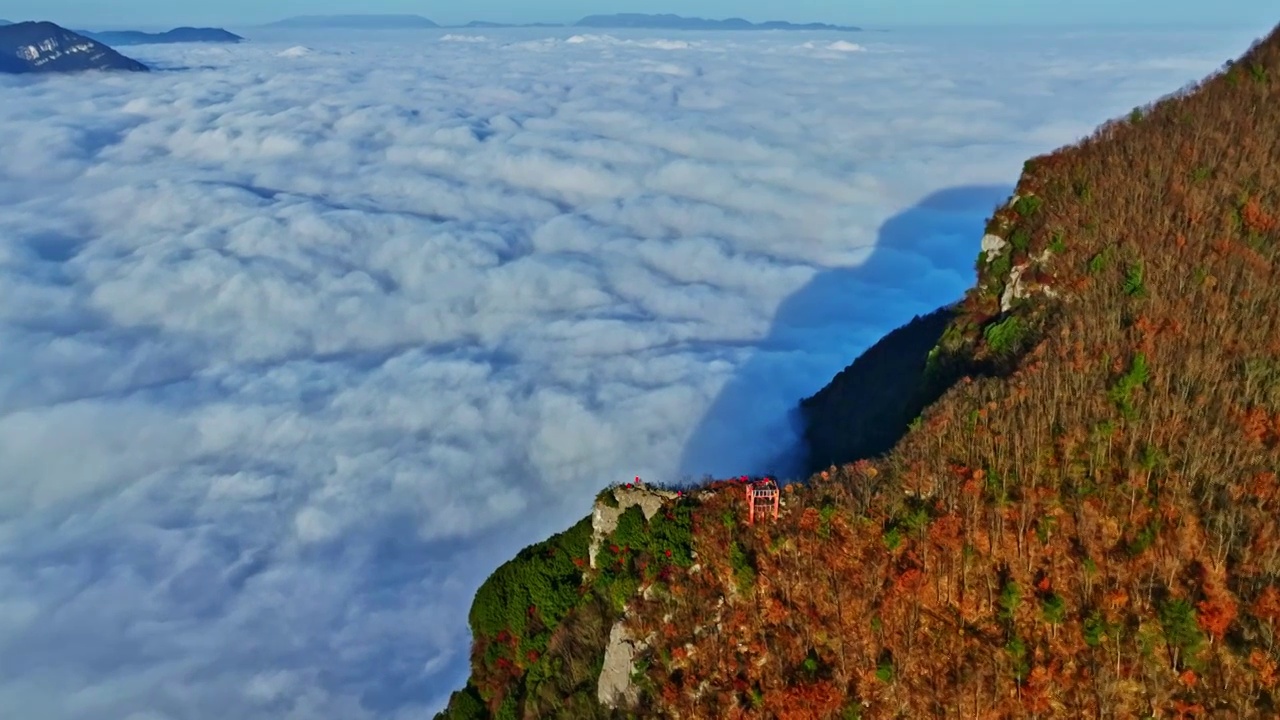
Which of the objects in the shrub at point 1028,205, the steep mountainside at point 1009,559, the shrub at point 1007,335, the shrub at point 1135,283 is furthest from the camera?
the shrub at point 1028,205

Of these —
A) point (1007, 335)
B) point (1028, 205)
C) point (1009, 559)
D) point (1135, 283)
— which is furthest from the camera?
point (1028, 205)

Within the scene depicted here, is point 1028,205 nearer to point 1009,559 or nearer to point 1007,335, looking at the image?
point 1007,335

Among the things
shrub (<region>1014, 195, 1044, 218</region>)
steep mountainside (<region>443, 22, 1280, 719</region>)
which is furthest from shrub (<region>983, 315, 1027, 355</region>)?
shrub (<region>1014, 195, 1044, 218</region>)

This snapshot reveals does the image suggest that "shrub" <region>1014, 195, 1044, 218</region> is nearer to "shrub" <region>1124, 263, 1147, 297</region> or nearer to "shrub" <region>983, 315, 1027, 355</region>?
"shrub" <region>1124, 263, 1147, 297</region>

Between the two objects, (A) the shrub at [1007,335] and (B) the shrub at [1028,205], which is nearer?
(A) the shrub at [1007,335]

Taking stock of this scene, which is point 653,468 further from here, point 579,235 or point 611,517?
point 579,235

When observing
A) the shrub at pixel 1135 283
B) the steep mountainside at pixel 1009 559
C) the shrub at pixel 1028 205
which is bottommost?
the steep mountainside at pixel 1009 559

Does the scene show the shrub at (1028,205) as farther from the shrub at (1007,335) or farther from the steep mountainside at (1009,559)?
the shrub at (1007,335)

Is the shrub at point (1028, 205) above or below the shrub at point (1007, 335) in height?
above

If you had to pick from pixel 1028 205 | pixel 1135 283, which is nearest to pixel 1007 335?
pixel 1135 283

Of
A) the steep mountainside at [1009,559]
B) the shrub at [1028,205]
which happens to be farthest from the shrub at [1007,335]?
the shrub at [1028,205]
